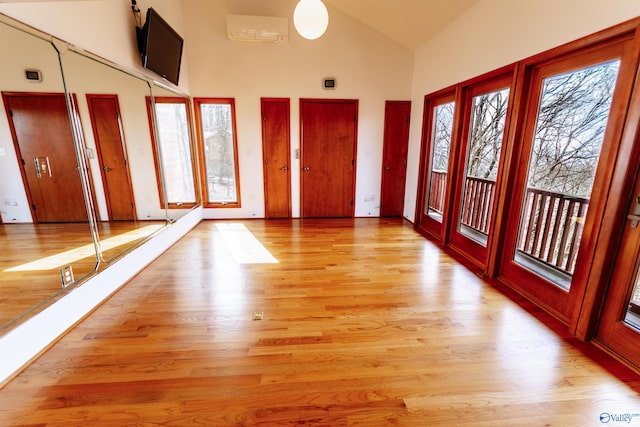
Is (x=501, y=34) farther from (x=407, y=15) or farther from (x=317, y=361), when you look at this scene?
(x=317, y=361)

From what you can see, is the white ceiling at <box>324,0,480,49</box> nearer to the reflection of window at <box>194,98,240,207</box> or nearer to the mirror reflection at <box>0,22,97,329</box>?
the reflection of window at <box>194,98,240,207</box>

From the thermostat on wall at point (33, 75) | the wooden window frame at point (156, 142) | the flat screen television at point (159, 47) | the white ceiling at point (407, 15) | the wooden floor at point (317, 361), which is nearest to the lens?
the wooden floor at point (317, 361)

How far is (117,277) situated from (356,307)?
2.27 metres

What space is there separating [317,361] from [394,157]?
4181 millimetres

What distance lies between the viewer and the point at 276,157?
501 centimetres

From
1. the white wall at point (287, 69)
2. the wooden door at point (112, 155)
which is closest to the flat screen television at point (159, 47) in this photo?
the wooden door at point (112, 155)

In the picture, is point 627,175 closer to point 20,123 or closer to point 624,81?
point 624,81

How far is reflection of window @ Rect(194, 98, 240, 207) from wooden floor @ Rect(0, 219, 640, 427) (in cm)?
→ 239

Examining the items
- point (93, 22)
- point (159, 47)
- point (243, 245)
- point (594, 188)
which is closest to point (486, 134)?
point (594, 188)

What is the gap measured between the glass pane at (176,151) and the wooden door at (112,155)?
31.1 inches

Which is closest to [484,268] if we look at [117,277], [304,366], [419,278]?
[419,278]

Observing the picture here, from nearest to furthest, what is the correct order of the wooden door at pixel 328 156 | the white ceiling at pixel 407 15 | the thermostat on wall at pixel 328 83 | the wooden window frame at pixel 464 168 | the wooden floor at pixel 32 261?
the wooden floor at pixel 32 261 < the wooden window frame at pixel 464 168 < the white ceiling at pixel 407 15 < the thermostat on wall at pixel 328 83 < the wooden door at pixel 328 156

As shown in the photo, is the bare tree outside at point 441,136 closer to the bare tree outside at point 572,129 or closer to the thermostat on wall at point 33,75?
the bare tree outside at point 572,129

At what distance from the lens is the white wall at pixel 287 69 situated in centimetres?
443
